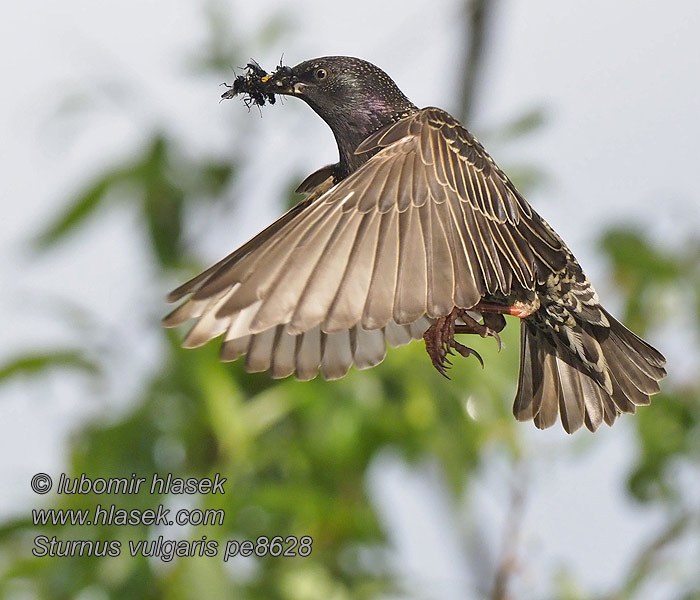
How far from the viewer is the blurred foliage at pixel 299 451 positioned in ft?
14.4

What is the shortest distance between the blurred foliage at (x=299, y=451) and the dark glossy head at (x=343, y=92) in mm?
1334

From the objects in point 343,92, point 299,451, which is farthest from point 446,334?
point 299,451

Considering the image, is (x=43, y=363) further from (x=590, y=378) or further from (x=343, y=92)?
(x=590, y=378)

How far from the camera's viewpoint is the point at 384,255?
2738mm

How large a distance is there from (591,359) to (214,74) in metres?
2.15

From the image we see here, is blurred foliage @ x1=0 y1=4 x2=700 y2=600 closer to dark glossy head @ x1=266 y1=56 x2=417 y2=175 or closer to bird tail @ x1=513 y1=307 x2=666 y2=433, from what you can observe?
bird tail @ x1=513 y1=307 x2=666 y2=433

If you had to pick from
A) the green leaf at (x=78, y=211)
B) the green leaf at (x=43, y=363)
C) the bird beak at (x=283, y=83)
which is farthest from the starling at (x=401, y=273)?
the green leaf at (x=78, y=211)

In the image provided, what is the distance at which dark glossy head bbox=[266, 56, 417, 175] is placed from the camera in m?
3.36

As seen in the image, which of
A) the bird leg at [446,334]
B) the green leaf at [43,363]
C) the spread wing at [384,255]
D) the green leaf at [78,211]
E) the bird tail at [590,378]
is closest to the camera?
the spread wing at [384,255]

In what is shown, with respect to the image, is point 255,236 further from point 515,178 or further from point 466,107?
point 466,107

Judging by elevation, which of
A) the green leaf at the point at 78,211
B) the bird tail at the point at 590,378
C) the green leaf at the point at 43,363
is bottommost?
the bird tail at the point at 590,378

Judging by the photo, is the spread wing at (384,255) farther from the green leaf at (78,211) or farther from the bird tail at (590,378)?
the green leaf at (78,211)

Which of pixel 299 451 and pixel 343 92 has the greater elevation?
pixel 343 92

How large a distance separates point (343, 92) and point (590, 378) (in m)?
1.04
